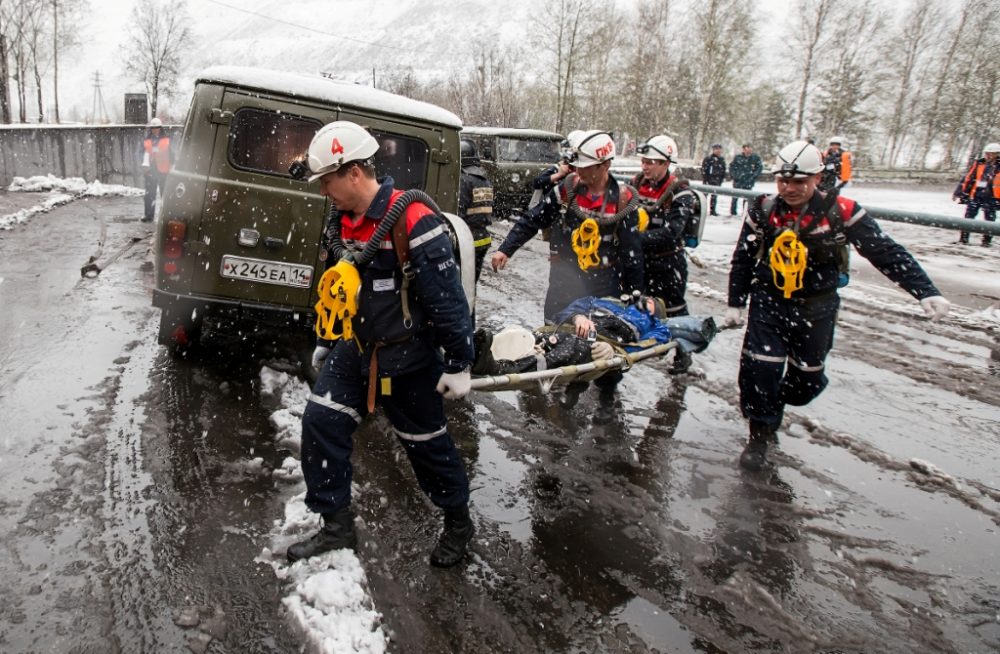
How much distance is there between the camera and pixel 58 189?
17.8 meters

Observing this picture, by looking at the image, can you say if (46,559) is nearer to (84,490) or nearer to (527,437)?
(84,490)

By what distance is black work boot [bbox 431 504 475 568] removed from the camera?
10.7 ft

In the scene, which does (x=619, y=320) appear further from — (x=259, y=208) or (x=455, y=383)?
(x=259, y=208)

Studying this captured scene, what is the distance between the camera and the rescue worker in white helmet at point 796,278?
13.9ft

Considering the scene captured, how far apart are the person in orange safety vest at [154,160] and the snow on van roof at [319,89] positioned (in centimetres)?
916

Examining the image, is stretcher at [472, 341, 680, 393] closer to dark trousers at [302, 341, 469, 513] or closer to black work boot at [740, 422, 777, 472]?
dark trousers at [302, 341, 469, 513]

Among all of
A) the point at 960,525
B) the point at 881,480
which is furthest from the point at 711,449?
the point at 960,525

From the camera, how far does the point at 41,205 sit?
14742 millimetres

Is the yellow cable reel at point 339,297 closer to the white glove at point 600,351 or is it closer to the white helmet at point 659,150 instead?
the white glove at point 600,351

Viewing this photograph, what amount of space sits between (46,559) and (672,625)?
282cm

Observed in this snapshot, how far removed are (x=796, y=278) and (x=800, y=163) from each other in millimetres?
709

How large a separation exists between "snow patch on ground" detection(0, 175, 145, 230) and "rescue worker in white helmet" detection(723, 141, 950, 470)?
45.3 ft

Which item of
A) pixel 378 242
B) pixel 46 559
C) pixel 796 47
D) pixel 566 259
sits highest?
pixel 796 47

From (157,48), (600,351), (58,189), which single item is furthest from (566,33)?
(600,351)
